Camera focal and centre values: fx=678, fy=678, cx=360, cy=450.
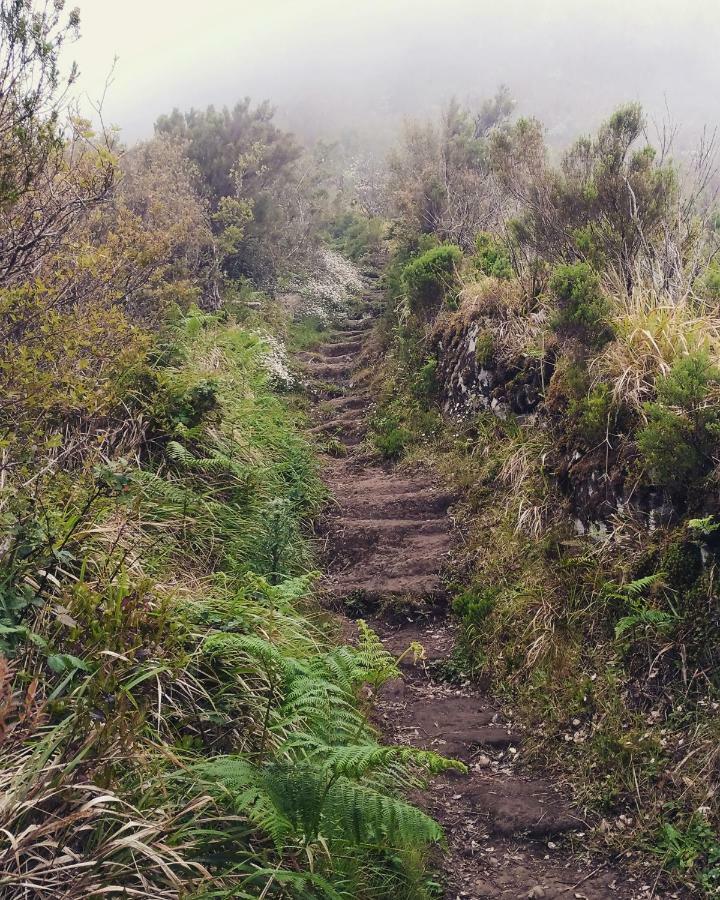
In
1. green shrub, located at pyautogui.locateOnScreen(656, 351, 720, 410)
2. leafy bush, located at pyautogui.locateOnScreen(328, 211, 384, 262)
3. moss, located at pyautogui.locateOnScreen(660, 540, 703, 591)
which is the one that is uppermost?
leafy bush, located at pyautogui.locateOnScreen(328, 211, 384, 262)

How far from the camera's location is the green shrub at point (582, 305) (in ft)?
17.8

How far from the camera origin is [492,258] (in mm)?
9062

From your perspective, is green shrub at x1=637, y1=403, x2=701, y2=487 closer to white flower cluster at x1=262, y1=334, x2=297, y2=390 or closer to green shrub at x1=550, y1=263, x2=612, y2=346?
green shrub at x1=550, y1=263, x2=612, y2=346

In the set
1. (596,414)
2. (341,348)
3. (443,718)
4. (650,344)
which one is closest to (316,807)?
(443,718)

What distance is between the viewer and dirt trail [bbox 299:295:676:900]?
3.31 metres

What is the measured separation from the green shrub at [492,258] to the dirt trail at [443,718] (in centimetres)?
266

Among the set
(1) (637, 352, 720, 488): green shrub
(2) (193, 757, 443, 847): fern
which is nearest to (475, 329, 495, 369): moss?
(1) (637, 352, 720, 488): green shrub

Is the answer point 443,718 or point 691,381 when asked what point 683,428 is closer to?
point 691,381

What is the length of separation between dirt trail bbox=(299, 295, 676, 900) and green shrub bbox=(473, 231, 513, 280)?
2660 millimetres

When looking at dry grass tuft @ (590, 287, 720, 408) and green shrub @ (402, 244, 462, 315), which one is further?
green shrub @ (402, 244, 462, 315)

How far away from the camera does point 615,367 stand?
5.21 m

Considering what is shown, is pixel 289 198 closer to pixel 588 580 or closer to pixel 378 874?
pixel 588 580

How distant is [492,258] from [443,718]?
6410 millimetres

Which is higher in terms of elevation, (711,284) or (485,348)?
(711,284)
